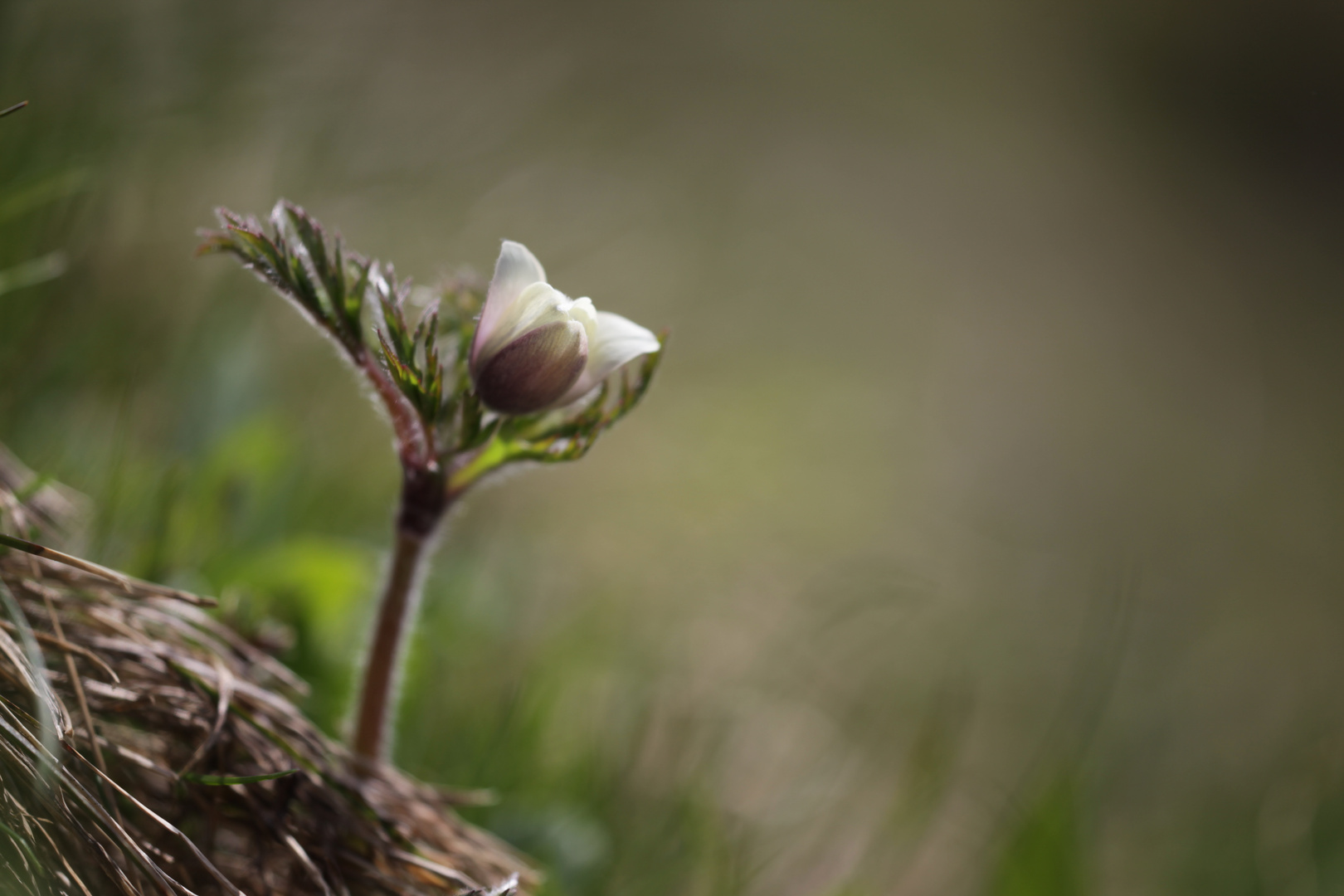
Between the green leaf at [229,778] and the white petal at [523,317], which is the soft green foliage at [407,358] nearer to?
the white petal at [523,317]

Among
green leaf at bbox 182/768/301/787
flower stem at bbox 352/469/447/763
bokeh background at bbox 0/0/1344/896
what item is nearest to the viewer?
green leaf at bbox 182/768/301/787

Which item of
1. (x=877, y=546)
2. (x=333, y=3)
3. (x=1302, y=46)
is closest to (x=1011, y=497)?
(x=877, y=546)

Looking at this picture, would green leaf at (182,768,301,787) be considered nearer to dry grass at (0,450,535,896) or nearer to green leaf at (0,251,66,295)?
dry grass at (0,450,535,896)

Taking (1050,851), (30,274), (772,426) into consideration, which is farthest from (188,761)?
(772,426)

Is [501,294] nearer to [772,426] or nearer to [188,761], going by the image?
[188,761]

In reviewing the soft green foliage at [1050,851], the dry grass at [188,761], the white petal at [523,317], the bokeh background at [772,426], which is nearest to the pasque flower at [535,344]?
the white petal at [523,317]

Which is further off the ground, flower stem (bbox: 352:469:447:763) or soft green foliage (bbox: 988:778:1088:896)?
flower stem (bbox: 352:469:447:763)

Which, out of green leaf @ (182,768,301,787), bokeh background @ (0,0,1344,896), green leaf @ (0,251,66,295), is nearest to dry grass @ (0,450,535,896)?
green leaf @ (182,768,301,787)
